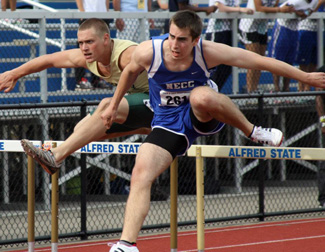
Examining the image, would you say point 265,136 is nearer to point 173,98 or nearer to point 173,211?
point 173,98

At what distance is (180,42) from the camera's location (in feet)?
19.2

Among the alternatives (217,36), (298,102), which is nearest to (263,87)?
(298,102)

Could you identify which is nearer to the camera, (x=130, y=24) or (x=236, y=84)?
(x=130, y=24)

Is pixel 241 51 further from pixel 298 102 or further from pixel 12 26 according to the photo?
pixel 298 102

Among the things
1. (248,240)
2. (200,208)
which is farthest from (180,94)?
(248,240)

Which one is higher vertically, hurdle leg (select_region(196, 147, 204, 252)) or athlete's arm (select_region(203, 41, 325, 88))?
athlete's arm (select_region(203, 41, 325, 88))

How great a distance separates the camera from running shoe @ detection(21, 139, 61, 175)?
6.25 m

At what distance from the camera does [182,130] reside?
6.08 metres

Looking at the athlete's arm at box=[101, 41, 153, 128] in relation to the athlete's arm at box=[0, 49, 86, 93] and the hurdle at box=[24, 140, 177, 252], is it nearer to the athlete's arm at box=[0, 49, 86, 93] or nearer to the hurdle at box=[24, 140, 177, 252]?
the hurdle at box=[24, 140, 177, 252]

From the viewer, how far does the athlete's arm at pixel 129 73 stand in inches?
237

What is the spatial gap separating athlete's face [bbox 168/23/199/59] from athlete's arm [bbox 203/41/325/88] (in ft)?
0.58

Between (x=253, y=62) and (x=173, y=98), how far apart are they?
0.72m

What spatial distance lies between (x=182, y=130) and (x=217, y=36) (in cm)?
579

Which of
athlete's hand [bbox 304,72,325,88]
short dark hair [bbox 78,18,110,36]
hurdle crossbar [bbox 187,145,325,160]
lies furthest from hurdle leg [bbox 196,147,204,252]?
short dark hair [bbox 78,18,110,36]
